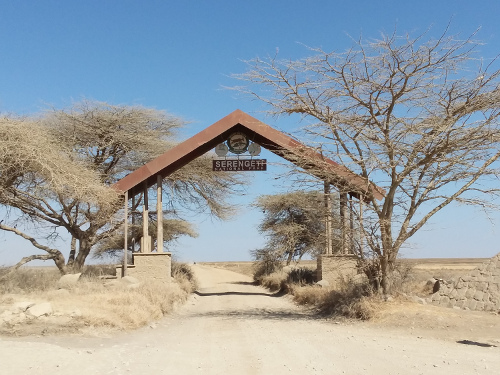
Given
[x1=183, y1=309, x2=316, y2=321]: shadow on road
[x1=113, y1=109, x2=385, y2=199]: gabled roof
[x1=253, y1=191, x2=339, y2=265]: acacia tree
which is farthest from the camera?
[x1=253, y1=191, x2=339, y2=265]: acacia tree

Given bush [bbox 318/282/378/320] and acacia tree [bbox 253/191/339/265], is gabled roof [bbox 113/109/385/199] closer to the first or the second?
bush [bbox 318/282/378/320]

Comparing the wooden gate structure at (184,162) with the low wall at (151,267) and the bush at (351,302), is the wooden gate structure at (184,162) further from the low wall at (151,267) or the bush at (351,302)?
the bush at (351,302)

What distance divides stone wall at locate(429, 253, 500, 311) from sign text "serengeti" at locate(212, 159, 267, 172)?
756 cm

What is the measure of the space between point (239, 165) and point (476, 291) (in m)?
8.84

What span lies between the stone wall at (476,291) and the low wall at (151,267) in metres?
8.69

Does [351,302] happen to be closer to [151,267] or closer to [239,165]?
[239,165]

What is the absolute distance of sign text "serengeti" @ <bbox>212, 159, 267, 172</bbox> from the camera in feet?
63.6

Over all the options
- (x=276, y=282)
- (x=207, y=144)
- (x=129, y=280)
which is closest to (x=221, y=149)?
(x=207, y=144)

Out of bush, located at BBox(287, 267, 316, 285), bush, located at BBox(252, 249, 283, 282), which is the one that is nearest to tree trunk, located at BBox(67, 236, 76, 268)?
bush, located at BBox(287, 267, 316, 285)

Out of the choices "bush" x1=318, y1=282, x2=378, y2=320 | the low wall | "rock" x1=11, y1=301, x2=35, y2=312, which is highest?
the low wall

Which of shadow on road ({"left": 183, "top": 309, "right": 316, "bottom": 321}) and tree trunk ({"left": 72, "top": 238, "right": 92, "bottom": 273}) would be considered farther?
tree trunk ({"left": 72, "top": 238, "right": 92, "bottom": 273})

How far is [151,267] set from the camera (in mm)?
18672

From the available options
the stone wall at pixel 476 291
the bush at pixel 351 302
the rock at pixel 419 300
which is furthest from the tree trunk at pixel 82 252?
the stone wall at pixel 476 291

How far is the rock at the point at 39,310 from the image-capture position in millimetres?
10656
